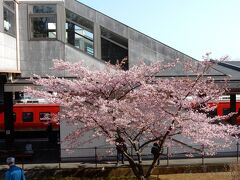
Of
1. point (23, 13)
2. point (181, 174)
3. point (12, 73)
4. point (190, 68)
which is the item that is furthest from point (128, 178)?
point (23, 13)

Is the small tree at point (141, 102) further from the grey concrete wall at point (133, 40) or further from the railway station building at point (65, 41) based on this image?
the grey concrete wall at point (133, 40)

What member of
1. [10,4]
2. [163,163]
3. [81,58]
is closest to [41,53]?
[81,58]

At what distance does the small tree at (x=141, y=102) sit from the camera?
47.8 feet

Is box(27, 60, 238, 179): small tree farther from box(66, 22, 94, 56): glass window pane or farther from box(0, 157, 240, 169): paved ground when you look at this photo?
box(66, 22, 94, 56): glass window pane

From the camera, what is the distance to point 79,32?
2362 cm

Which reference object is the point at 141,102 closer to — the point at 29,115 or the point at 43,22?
the point at 43,22

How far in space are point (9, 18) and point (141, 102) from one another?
9530 mm

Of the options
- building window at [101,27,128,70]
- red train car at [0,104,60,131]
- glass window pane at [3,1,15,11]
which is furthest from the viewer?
red train car at [0,104,60,131]

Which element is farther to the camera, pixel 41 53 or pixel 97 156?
pixel 41 53

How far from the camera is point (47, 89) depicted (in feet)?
52.2

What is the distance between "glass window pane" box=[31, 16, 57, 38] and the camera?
75.2 feet

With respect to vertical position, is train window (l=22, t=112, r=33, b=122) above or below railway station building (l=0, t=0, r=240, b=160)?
below

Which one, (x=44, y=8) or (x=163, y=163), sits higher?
(x=44, y=8)

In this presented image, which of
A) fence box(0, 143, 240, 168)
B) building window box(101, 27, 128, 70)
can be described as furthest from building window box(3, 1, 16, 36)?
fence box(0, 143, 240, 168)
